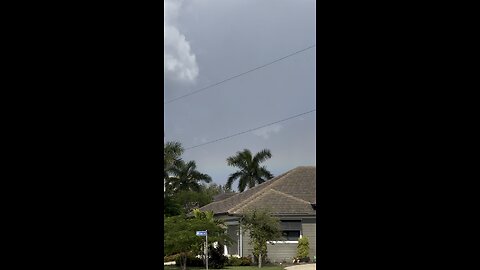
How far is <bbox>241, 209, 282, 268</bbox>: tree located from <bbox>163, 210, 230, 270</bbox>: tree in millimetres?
1227

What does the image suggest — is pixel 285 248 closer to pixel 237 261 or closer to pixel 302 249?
pixel 302 249

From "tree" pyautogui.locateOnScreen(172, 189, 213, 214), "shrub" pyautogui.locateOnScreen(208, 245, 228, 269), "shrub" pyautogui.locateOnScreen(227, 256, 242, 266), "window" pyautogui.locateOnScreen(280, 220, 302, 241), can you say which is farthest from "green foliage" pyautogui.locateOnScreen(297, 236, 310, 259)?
"tree" pyautogui.locateOnScreen(172, 189, 213, 214)

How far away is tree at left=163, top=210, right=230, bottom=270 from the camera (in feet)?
61.6

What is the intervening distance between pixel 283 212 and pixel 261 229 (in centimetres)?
277

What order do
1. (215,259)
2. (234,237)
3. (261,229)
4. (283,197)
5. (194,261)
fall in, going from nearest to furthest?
(215,259) < (261,229) < (194,261) < (234,237) < (283,197)

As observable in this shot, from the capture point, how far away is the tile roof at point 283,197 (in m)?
23.6

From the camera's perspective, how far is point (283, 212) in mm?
23359

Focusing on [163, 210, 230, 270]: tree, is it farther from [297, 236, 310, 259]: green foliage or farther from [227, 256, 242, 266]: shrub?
[297, 236, 310, 259]: green foliage

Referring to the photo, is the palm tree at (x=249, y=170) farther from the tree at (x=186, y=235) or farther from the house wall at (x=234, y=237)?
the tree at (x=186, y=235)

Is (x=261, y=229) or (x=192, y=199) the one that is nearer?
(x=261, y=229)

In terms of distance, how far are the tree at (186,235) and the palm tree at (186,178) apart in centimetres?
1252

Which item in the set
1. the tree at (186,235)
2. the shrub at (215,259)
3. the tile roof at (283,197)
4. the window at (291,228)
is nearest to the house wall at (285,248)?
the window at (291,228)

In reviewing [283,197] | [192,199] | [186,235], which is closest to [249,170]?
[192,199]
